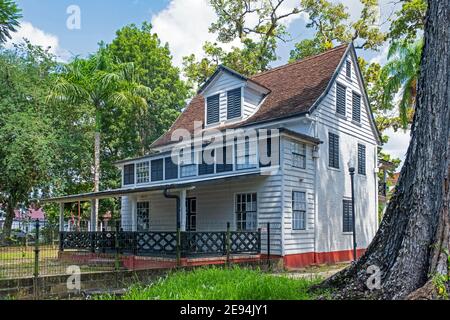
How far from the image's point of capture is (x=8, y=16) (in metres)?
21.9

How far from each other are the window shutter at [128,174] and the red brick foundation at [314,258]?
35.3ft

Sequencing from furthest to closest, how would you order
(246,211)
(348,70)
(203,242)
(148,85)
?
(148,85), (348,70), (246,211), (203,242)

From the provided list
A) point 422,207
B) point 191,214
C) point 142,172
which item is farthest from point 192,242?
point 422,207

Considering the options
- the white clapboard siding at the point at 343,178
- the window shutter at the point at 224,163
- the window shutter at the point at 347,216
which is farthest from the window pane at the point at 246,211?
the window shutter at the point at 347,216

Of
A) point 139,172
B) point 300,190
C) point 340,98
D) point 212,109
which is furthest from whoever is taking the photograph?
point 139,172

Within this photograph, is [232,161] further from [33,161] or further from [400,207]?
[33,161]

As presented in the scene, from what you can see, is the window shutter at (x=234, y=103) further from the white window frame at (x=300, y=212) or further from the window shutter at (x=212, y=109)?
the white window frame at (x=300, y=212)

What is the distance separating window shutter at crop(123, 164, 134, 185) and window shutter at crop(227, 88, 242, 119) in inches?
255

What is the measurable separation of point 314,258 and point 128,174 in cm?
1147

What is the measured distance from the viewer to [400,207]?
7598 millimetres

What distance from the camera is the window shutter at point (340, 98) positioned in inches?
840

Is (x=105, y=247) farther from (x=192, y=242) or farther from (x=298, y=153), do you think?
(x=298, y=153)

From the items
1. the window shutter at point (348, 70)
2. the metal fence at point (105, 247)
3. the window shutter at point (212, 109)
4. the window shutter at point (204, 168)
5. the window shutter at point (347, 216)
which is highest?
the window shutter at point (348, 70)
